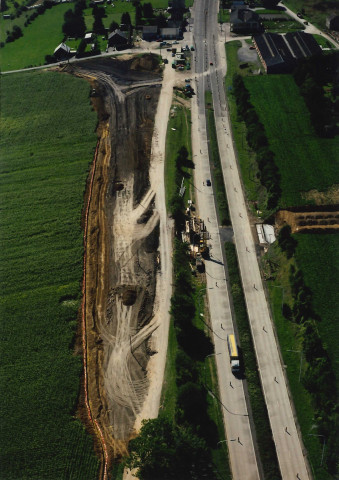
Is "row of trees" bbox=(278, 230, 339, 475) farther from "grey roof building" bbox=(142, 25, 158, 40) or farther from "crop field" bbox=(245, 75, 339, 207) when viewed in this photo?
"grey roof building" bbox=(142, 25, 158, 40)

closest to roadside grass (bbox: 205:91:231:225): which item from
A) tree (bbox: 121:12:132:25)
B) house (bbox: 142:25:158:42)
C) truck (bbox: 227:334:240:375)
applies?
truck (bbox: 227:334:240:375)

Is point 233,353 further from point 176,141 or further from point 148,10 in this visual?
point 148,10

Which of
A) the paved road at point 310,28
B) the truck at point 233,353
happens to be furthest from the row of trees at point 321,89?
the truck at point 233,353

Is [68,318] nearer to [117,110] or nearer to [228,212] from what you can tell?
[228,212]

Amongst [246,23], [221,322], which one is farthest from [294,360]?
[246,23]

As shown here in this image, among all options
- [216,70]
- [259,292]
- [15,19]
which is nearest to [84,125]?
[216,70]
